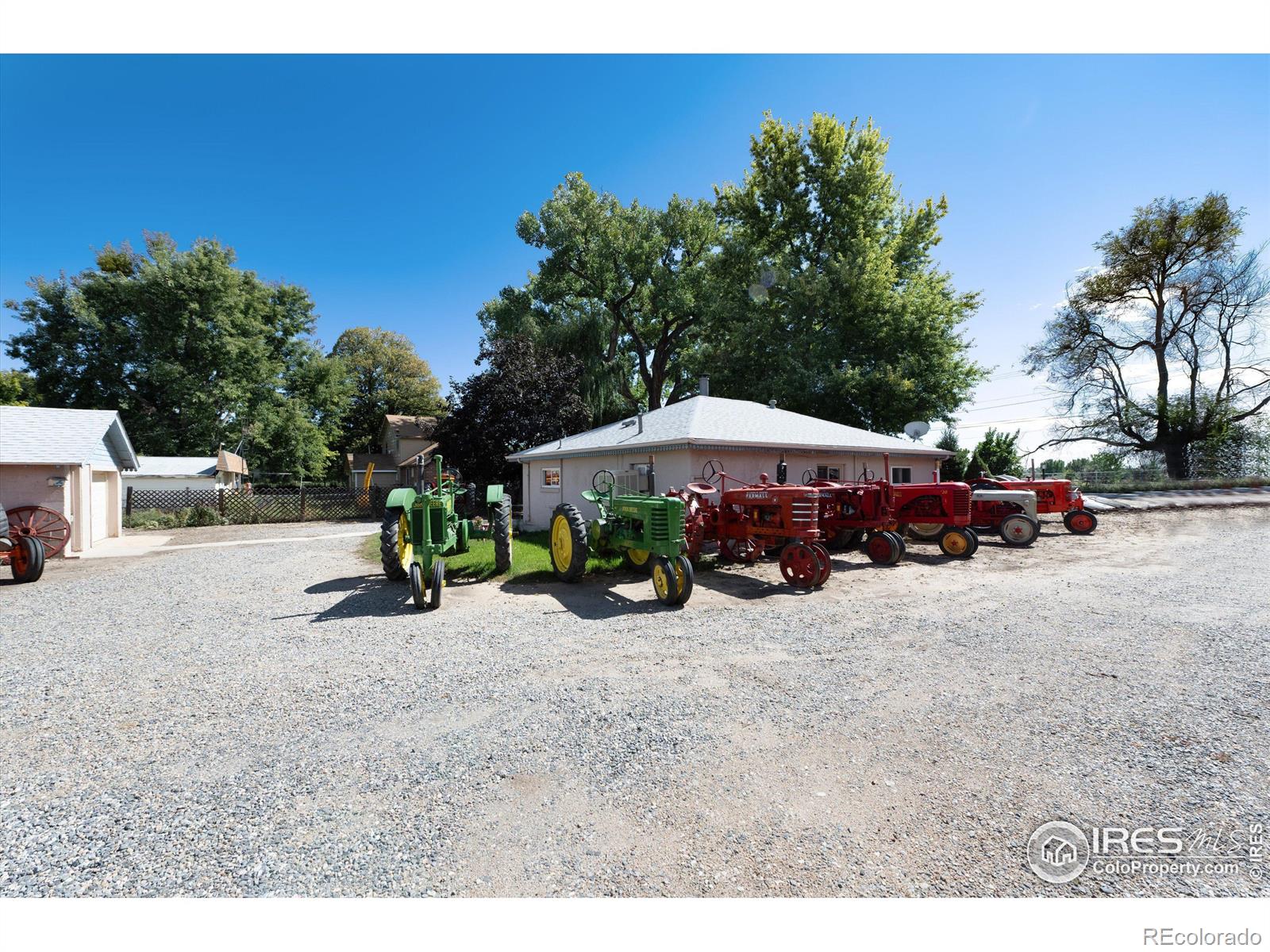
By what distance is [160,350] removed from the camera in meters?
29.8

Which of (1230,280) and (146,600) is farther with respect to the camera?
(1230,280)

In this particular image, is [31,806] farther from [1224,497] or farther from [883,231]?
[883,231]

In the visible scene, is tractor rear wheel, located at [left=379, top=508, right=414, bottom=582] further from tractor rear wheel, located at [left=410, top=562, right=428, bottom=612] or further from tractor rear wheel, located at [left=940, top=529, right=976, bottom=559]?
tractor rear wheel, located at [left=940, top=529, right=976, bottom=559]

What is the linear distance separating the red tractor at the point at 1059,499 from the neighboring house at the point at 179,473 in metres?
32.1

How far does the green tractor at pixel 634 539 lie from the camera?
25.9 feet

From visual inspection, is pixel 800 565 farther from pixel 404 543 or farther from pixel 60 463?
pixel 60 463

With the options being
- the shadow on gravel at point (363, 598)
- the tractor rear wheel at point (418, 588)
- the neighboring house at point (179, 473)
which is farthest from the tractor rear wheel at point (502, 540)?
the neighboring house at point (179, 473)

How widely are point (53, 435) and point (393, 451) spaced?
29.3 m

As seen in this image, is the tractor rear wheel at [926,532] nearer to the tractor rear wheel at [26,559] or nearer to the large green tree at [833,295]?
the large green tree at [833,295]

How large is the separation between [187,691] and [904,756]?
18.8ft

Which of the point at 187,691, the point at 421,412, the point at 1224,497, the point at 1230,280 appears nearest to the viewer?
the point at 187,691

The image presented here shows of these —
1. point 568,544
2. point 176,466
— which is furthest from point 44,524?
point 176,466

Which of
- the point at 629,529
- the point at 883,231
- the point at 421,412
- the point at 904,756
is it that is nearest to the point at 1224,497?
the point at 883,231

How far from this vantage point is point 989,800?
10.2 feet
